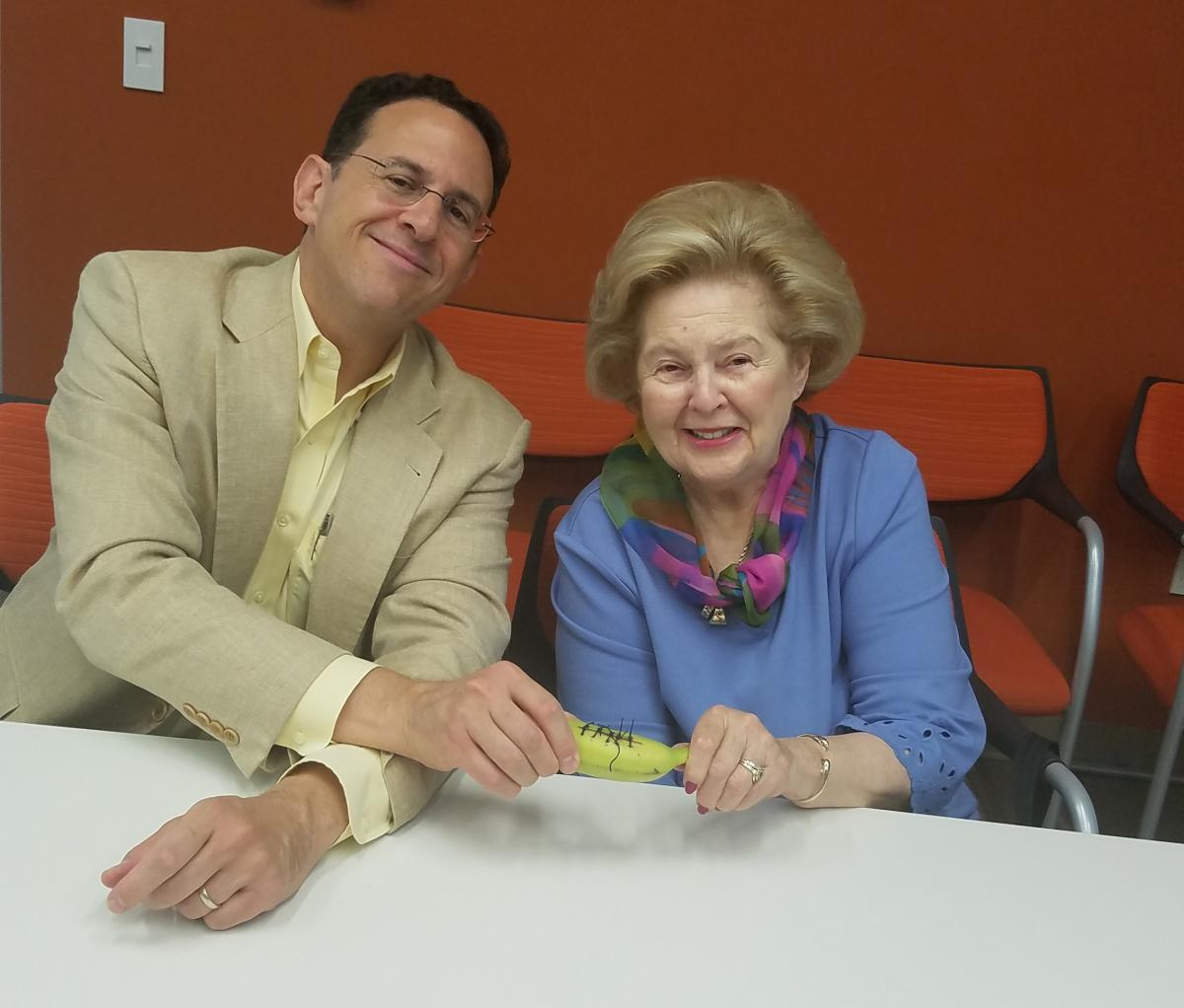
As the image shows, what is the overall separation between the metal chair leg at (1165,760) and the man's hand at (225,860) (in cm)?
195

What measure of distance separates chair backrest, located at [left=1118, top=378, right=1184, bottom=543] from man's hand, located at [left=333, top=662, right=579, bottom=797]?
2.07 metres

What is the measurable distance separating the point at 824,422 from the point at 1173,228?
1.59 meters

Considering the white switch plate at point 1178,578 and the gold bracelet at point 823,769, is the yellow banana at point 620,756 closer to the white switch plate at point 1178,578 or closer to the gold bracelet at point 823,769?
the gold bracelet at point 823,769

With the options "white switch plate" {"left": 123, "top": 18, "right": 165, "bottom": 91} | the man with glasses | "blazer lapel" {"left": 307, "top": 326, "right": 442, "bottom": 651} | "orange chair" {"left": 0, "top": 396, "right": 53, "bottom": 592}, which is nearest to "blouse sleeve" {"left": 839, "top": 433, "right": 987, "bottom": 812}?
the man with glasses

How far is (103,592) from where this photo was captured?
1.14 meters

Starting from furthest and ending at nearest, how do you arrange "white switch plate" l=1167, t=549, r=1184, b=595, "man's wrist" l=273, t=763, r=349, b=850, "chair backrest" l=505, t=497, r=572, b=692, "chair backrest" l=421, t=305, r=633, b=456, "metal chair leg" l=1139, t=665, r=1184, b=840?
"white switch plate" l=1167, t=549, r=1184, b=595 < "chair backrest" l=421, t=305, r=633, b=456 < "metal chair leg" l=1139, t=665, r=1184, b=840 < "chair backrest" l=505, t=497, r=572, b=692 < "man's wrist" l=273, t=763, r=349, b=850

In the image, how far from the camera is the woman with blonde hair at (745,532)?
1.38 m

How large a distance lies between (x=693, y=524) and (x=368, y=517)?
45 centimetres

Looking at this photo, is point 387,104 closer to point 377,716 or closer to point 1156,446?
point 377,716

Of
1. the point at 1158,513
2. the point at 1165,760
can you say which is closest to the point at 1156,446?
the point at 1158,513

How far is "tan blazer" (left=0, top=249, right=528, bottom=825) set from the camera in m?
1.14

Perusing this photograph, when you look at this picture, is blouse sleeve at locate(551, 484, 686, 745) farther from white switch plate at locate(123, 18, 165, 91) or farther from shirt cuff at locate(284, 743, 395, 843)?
white switch plate at locate(123, 18, 165, 91)

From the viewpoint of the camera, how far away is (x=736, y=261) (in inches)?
54.6

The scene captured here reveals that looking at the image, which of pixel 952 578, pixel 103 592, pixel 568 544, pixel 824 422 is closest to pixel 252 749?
pixel 103 592
